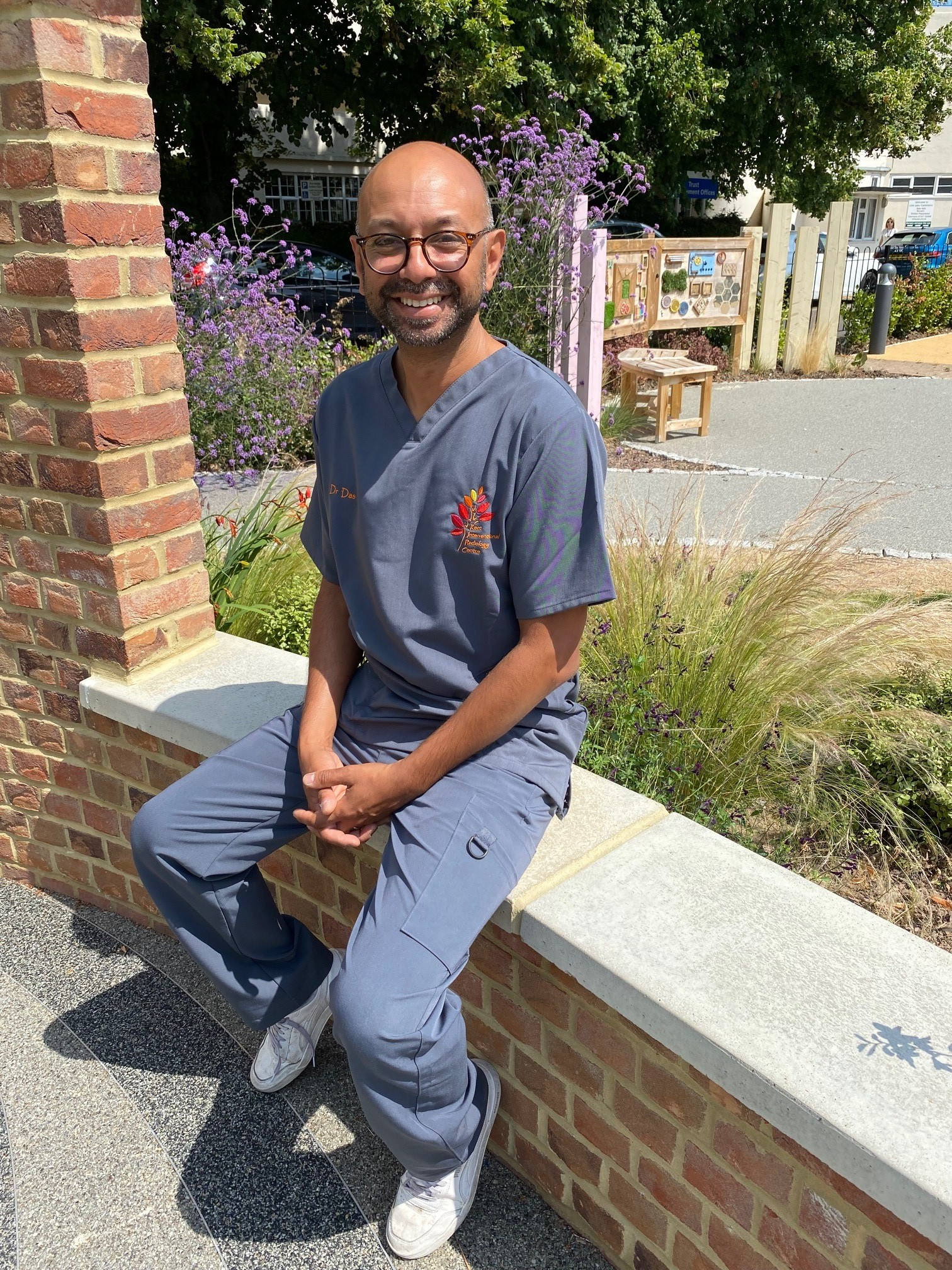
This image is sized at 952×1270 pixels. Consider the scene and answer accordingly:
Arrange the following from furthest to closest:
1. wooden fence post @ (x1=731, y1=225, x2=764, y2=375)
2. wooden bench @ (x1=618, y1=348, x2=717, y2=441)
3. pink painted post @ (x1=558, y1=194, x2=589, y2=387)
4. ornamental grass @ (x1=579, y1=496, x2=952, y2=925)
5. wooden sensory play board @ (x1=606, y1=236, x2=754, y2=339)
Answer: wooden fence post @ (x1=731, y1=225, x2=764, y2=375) → wooden sensory play board @ (x1=606, y1=236, x2=754, y2=339) → wooden bench @ (x1=618, y1=348, x2=717, y2=441) → pink painted post @ (x1=558, y1=194, x2=589, y2=387) → ornamental grass @ (x1=579, y1=496, x2=952, y2=925)

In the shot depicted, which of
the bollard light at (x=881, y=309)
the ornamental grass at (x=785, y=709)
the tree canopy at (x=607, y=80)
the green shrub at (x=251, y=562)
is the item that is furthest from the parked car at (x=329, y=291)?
the ornamental grass at (x=785, y=709)

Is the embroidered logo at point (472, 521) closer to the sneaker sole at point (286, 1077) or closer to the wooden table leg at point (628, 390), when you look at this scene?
the sneaker sole at point (286, 1077)

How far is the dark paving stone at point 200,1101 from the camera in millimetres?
1903

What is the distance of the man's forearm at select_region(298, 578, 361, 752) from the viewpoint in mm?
2154

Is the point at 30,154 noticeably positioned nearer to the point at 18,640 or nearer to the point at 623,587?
the point at 18,640

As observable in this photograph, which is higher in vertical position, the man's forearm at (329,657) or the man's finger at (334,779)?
the man's forearm at (329,657)

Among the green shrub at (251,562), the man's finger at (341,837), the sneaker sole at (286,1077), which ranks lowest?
the sneaker sole at (286,1077)

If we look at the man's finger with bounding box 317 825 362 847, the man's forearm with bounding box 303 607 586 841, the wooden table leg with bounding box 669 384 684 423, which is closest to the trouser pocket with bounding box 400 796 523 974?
the man's forearm with bounding box 303 607 586 841

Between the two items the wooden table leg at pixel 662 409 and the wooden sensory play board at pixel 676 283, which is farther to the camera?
the wooden sensory play board at pixel 676 283

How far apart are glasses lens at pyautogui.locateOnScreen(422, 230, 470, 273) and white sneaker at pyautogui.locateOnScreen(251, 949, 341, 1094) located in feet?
5.01

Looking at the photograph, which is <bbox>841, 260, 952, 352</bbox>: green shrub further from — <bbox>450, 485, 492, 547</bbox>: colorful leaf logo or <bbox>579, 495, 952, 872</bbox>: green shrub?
<bbox>450, 485, 492, 547</bbox>: colorful leaf logo

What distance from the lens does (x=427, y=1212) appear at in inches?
73.2

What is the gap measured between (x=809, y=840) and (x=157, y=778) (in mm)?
1734

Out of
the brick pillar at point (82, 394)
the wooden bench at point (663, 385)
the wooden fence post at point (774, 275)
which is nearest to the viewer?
the brick pillar at point (82, 394)
